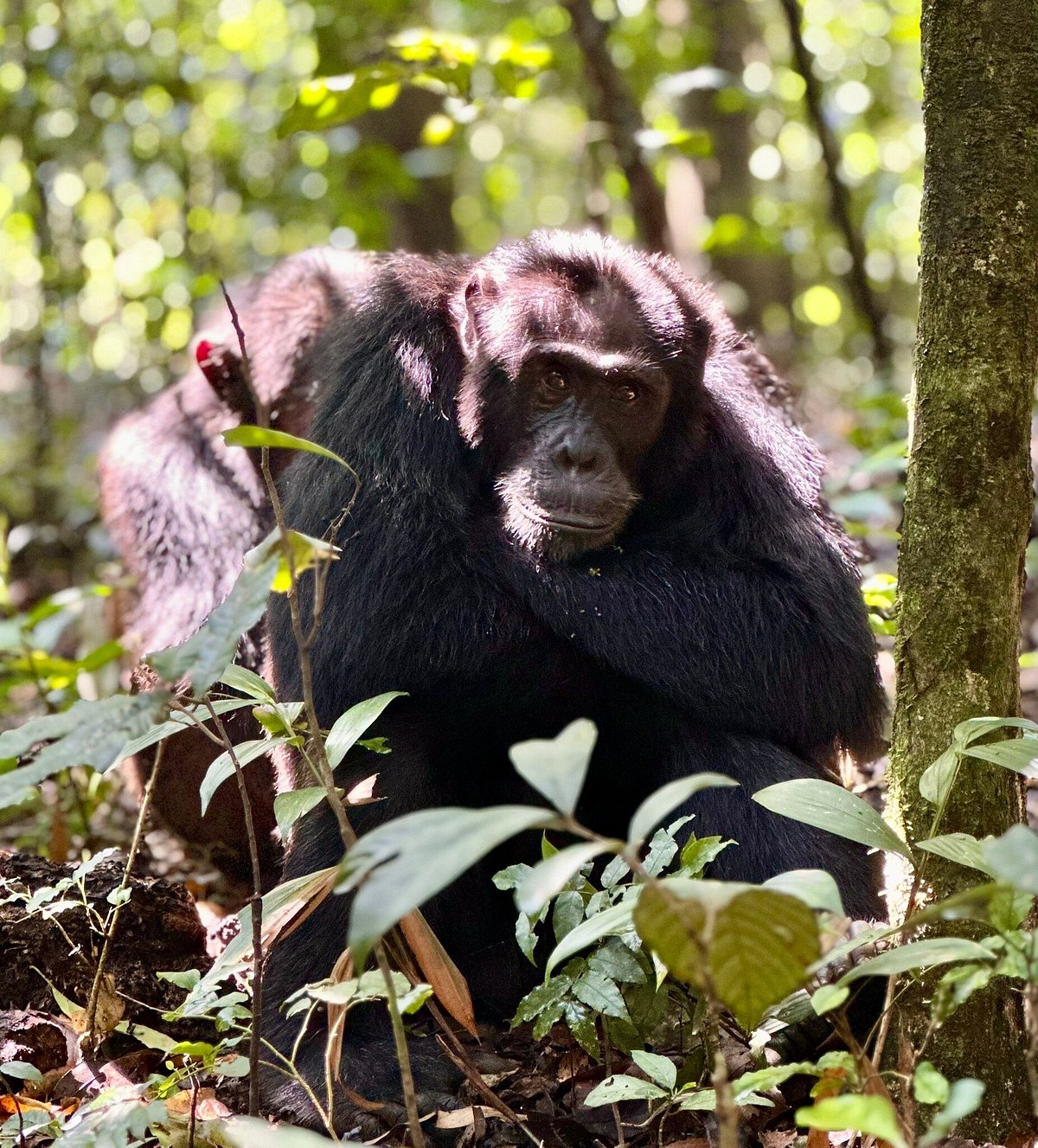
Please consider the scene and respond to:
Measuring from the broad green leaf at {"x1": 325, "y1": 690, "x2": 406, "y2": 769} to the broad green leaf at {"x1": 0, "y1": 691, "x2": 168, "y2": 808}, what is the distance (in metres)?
0.61

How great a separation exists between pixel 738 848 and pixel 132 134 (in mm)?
8115

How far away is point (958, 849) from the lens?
2477 millimetres

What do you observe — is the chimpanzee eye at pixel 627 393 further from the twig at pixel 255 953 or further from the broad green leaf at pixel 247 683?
the twig at pixel 255 953

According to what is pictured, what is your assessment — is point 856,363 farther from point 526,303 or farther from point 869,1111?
point 869,1111

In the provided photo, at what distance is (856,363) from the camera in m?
14.3

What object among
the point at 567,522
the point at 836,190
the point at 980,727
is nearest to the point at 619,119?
the point at 836,190

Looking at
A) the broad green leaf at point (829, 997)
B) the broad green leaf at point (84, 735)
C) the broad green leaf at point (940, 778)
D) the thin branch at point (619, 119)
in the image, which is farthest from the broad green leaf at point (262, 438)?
the thin branch at point (619, 119)

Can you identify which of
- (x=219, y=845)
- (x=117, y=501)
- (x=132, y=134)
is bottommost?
(x=219, y=845)

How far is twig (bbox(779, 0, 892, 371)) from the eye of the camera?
786cm

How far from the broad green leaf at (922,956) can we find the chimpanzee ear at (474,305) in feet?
8.98

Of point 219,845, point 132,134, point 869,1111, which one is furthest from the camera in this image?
point 132,134

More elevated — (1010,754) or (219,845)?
(1010,754)

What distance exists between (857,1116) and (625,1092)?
998 mm

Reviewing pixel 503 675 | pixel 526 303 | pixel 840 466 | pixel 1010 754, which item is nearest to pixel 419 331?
pixel 526 303
